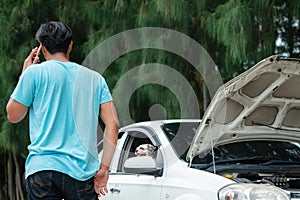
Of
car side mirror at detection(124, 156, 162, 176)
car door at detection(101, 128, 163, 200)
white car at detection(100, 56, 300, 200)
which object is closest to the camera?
white car at detection(100, 56, 300, 200)

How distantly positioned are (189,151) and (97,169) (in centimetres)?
146

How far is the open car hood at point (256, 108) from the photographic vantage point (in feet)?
13.8

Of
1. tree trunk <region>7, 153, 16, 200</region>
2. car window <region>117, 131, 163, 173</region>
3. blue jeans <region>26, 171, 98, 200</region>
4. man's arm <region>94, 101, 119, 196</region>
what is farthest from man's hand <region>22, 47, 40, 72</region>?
tree trunk <region>7, 153, 16, 200</region>

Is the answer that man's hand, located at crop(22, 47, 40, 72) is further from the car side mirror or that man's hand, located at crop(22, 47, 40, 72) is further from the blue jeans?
the car side mirror

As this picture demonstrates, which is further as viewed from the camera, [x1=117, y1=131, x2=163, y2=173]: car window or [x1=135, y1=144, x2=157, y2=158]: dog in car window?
[x1=117, y1=131, x2=163, y2=173]: car window

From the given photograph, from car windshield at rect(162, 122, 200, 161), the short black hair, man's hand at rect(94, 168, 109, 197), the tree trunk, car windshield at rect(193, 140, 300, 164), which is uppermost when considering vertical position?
the short black hair

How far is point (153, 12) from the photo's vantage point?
23.4 feet

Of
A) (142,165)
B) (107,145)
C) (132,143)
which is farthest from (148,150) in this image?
(107,145)

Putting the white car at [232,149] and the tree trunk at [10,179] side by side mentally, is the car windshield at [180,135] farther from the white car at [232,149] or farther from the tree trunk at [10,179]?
the tree trunk at [10,179]

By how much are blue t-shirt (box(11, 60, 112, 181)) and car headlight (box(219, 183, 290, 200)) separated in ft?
3.75

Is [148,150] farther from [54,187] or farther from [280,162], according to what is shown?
[54,187]

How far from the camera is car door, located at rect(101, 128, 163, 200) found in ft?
14.9

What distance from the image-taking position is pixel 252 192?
144 inches

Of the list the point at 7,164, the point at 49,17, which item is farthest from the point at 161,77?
the point at 7,164
